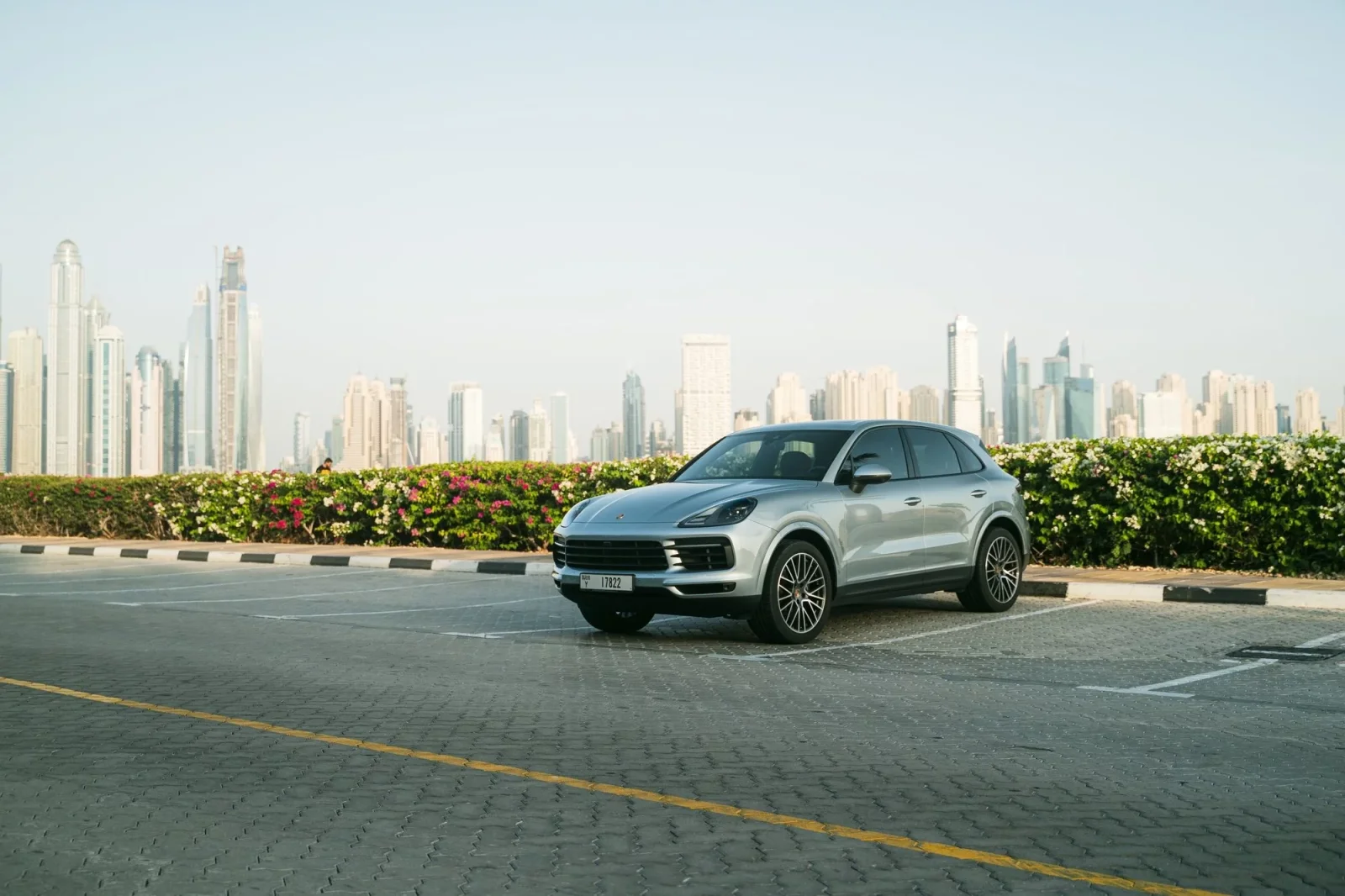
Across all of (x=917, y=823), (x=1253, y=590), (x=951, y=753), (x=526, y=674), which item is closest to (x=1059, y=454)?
(x=1253, y=590)

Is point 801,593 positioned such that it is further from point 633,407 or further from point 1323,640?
point 633,407

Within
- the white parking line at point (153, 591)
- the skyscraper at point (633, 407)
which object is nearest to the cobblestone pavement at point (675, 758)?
the white parking line at point (153, 591)

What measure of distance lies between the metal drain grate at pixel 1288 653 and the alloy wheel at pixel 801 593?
2.98m

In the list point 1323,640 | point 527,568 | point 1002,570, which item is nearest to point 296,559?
point 527,568

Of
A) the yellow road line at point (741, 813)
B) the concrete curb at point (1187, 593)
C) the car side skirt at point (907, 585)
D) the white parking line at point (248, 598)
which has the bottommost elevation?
the yellow road line at point (741, 813)

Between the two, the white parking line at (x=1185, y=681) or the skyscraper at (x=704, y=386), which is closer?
the white parking line at (x=1185, y=681)

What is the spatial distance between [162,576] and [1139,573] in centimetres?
1285

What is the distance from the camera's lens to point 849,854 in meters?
4.35

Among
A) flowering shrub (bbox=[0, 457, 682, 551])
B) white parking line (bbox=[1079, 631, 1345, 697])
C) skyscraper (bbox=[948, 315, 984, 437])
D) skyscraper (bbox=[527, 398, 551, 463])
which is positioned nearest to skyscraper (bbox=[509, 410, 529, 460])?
skyscraper (bbox=[527, 398, 551, 463])

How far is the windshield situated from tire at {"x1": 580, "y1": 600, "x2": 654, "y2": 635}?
49.2 inches

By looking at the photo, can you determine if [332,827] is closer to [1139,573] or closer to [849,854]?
[849,854]

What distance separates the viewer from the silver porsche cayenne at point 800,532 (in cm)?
980

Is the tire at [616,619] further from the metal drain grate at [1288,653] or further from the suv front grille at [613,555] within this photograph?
the metal drain grate at [1288,653]

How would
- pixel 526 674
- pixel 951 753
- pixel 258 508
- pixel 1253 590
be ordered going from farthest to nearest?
pixel 258 508
pixel 1253 590
pixel 526 674
pixel 951 753
